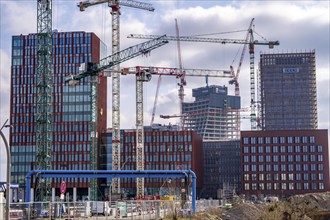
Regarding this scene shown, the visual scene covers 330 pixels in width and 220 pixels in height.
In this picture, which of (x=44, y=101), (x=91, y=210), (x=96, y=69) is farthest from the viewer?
(x=96, y=69)

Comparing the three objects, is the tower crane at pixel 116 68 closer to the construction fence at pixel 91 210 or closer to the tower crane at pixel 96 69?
the tower crane at pixel 96 69

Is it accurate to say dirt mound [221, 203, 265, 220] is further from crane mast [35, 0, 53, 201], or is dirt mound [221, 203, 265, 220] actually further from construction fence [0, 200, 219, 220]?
crane mast [35, 0, 53, 201]

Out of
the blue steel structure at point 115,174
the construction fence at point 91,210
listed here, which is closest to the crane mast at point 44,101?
the blue steel structure at point 115,174

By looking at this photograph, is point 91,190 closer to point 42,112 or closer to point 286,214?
point 42,112

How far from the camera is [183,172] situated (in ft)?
292

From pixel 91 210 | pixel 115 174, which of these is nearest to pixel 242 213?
pixel 115 174

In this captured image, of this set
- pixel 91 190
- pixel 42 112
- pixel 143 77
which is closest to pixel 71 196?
pixel 91 190

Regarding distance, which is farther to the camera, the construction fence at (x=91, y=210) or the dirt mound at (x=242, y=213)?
the dirt mound at (x=242, y=213)

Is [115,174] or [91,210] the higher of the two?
[115,174]

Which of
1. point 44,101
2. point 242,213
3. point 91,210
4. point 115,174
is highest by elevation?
point 44,101

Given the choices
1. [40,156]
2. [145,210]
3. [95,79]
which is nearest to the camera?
[145,210]

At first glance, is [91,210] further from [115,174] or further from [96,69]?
[96,69]

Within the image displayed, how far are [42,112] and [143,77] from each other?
5915cm

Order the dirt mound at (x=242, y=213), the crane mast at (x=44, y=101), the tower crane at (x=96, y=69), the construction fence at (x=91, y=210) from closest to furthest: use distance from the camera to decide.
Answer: the construction fence at (x=91, y=210)
the dirt mound at (x=242, y=213)
the crane mast at (x=44, y=101)
the tower crane at (x=96, y=69)
